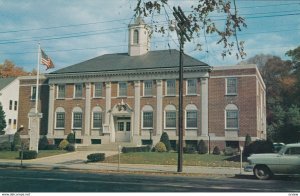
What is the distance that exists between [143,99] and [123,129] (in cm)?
400

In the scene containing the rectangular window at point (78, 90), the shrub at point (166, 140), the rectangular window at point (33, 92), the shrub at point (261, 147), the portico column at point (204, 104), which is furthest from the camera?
the rectangular window at point (33, 92)

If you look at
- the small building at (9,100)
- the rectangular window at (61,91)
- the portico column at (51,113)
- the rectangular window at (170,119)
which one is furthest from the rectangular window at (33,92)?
the rectangular window at (170,119)

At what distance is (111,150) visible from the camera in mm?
39469

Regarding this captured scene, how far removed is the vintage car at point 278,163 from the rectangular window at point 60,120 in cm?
3016

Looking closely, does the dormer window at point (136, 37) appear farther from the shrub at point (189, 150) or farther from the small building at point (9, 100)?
the small building at point (9, 100)

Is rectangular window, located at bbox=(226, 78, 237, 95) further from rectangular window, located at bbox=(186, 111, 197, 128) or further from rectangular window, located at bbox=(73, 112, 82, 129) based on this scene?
rectangular window, located at bbox=(73, 112, 82, 129)

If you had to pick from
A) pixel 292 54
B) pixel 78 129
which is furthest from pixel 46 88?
pixel 292 54

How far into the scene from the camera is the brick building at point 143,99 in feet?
130

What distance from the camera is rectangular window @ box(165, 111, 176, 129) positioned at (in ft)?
135

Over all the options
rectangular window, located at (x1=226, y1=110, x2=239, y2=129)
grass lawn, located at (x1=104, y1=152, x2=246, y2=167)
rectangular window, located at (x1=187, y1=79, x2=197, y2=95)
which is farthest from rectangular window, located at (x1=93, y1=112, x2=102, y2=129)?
rectangular window, located at (x1=226, y1=110, x2=239, y2=129)

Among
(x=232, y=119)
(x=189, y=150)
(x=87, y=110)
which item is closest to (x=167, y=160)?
(x=189, y=150)

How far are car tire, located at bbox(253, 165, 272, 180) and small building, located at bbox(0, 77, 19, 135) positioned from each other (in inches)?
1695

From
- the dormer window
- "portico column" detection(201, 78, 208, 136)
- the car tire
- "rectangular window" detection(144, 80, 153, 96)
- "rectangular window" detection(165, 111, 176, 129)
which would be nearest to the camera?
the car tire

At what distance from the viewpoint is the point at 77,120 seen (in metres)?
45.0
